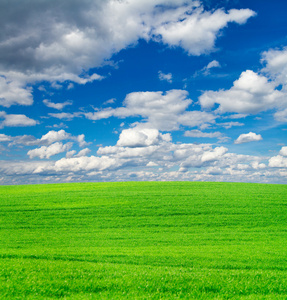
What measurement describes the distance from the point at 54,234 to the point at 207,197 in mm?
22428

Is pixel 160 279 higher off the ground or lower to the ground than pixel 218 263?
higher

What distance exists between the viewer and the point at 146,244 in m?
22.1

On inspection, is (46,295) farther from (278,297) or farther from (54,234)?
(54,234)

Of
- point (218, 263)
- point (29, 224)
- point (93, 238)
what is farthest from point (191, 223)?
point (29, 224)

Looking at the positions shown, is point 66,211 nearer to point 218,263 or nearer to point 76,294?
point 218,263

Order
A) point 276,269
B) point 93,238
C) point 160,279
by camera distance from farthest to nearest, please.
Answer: point 93,238, point 276,269, point 160,279

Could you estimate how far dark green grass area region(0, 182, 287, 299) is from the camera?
35.1 ft

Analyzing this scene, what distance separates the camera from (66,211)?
108ft

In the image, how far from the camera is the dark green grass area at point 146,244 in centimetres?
1070

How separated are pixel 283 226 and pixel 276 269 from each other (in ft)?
49.9

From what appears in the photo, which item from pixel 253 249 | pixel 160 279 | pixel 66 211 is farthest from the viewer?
pixel 66 211

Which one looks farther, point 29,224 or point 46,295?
point 29,224

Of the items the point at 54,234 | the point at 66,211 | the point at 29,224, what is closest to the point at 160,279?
the point at 54,234

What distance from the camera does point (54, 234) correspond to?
2538 centimetres
